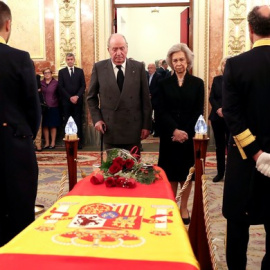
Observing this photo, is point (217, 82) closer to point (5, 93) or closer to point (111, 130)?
point (111, 130)

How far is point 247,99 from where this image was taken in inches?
89.7

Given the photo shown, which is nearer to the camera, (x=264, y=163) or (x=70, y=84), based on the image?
(x=264, y=163)

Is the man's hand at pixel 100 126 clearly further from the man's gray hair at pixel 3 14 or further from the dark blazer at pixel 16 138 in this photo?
the man's gray hair at pixel 3 14

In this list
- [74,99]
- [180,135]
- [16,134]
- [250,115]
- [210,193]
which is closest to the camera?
[250,115]

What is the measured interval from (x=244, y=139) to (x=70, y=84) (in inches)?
258

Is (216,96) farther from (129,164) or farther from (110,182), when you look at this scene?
(110,182)

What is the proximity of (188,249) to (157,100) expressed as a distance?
232 centimetres

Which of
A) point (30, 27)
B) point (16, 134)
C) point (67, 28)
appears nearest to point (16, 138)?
point (16, 134)

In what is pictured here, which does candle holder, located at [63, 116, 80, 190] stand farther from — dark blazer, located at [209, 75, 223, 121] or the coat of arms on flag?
dark blazer, located at [209, 75, 223, 121]

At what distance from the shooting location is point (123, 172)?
2.75 meters

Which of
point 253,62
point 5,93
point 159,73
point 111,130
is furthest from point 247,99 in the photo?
point 159,73

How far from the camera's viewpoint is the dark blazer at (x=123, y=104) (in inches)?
148

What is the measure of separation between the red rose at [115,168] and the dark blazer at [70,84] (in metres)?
5.83

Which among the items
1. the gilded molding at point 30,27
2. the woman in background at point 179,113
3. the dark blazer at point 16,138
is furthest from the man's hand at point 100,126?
the gilded molding at point 30,27
